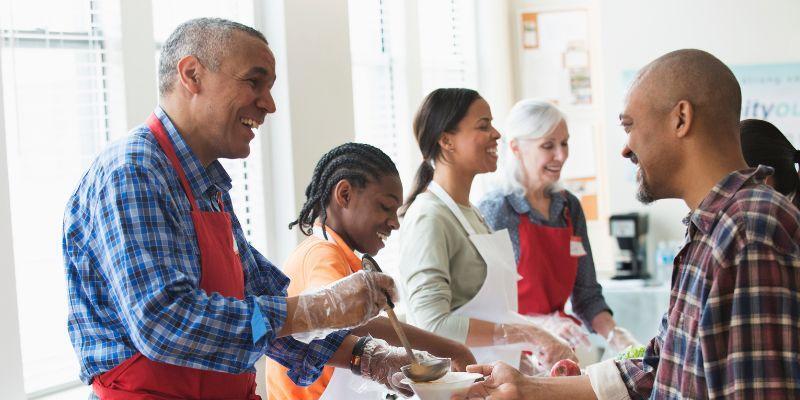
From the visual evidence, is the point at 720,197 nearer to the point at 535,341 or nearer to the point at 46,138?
the point at 535,341

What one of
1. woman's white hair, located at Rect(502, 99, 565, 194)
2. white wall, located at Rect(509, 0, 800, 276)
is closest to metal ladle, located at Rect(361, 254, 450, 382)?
woman's white hair, located at Rect(502, 99, 565, 194)

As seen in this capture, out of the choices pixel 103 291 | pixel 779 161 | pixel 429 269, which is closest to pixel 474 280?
pixel 429 269

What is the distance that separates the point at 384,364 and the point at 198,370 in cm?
52

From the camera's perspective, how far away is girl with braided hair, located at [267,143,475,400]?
2.10m

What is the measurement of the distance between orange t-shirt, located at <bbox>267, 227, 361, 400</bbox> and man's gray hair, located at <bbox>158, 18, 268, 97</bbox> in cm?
55

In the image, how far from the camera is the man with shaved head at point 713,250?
4.69ft

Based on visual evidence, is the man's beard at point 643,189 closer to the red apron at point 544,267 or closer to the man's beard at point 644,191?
the man's beard at point 644,191

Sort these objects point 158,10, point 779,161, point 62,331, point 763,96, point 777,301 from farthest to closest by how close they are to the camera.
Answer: point 763,96
point 158,10
point 62,331
point 779,161
point 777,301

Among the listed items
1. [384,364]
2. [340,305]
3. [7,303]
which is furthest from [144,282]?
[7,303]

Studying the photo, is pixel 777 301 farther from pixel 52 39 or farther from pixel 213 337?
→ pixel 52 39

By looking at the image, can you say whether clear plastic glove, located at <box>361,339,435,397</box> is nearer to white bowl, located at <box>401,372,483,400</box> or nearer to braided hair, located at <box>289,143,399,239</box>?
white bowl, located at <box>401,372,483,400</box>

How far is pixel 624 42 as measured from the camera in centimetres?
554

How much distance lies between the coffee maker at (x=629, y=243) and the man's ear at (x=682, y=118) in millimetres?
3749

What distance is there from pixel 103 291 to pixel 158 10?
1.84 m
